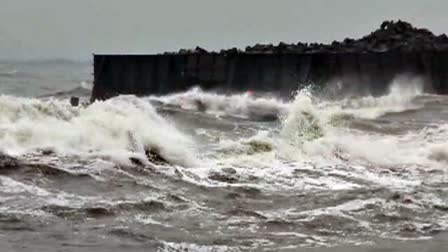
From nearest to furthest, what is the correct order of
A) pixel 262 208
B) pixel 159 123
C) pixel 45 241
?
pixel 45 241, pixel 262 208, pixel 159 123

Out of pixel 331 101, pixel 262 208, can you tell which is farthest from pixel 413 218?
pixel 331 101

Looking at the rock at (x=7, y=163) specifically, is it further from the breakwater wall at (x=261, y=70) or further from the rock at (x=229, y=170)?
the breakwater wall at (x=261, y=70)

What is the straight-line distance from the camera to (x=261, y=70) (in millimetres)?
29562

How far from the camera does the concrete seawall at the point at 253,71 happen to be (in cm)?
2898

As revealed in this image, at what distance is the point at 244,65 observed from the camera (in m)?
30.0

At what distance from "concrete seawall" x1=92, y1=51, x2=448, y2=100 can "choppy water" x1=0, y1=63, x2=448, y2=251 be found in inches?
418

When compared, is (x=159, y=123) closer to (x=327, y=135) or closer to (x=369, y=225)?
(x=327, y=135)

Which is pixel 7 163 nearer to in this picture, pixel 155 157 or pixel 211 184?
pixel 155 157

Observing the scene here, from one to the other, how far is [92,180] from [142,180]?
0.69 metres

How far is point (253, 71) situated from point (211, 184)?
1982 cm

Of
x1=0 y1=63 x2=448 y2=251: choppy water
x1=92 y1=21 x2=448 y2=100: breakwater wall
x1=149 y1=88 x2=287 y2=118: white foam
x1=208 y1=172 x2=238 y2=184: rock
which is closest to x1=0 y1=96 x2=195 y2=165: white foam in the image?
x1=0 y1=63 x2=448 y2=251: choppy water

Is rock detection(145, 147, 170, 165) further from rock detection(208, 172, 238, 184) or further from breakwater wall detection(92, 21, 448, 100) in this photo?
breakwater wall detection(92, 21, 448, 100)

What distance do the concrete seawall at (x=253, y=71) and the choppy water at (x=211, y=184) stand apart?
→ 10.6 meters

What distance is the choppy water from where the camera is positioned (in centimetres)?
712
